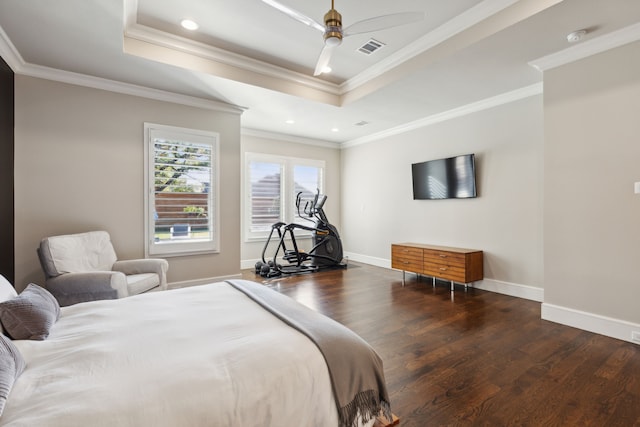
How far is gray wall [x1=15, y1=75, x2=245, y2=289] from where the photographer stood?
334 cm

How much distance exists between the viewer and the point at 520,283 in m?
4.04

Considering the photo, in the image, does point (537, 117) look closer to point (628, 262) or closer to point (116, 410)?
point (628, 262)

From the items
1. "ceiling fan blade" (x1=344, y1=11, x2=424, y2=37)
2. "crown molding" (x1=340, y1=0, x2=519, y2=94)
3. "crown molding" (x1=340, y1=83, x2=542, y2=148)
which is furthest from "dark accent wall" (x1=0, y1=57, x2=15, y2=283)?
"crown molding" (x1=340, y1=83, x2=542, y2=148)

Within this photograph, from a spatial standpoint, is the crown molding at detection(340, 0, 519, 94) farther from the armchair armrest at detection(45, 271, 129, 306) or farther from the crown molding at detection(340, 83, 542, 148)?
the armchair armrest at detection(45, 271, 129, 306)

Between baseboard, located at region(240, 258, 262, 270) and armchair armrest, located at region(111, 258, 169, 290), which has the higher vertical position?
armchair armrest, located at region(111, 258, 169, 290)

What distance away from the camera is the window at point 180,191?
404cm

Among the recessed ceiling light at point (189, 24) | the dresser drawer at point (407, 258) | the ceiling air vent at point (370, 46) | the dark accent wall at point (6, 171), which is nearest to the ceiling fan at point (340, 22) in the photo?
the ceiling air vent at point (370, 46)

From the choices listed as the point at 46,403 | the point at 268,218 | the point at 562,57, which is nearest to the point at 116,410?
the point at 46,403

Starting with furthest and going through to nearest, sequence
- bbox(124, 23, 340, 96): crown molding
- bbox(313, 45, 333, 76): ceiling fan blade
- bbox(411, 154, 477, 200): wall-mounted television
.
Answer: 1. bbox(411, 154, 477, 200): wall-mounted television
2. bbox(124, 23, 340, 96): crown molding
3. bbox(313, 45, 333, 76): ceiling fan blade

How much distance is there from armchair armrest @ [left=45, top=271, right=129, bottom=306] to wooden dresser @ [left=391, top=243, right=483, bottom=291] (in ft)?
13.1

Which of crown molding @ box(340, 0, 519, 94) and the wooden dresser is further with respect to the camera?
the wooden dresser

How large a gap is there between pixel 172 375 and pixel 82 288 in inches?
90.2

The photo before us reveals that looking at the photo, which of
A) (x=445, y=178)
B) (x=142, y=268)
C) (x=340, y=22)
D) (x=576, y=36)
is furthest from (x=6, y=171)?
(x=576, y=36)

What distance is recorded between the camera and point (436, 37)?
314cm
